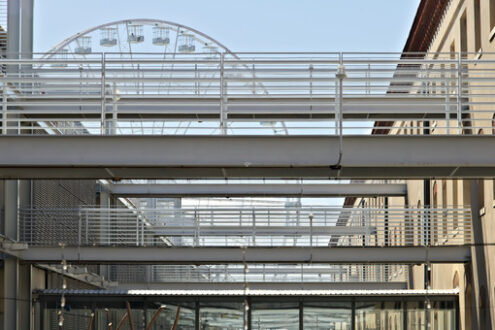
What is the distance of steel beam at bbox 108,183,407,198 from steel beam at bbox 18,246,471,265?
469 inches

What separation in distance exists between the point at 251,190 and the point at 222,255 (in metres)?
13.2

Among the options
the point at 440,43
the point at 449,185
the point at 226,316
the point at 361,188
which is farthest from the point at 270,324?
the point at 361,188

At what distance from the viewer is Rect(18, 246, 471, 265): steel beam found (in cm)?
2801

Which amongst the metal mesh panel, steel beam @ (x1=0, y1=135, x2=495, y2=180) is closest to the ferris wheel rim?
the metal mesh panel

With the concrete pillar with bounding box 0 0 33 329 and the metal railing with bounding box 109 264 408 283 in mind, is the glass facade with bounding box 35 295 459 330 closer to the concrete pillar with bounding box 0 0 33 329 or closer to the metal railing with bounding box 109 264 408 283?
the concrete pillar with bounding box 0 0 33 329

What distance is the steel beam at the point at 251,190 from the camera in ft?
134

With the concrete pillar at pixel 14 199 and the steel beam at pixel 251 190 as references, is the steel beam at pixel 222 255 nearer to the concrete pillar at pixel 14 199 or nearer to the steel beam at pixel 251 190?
the concrete pillar at pixel 14 199

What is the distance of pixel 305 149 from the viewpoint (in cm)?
1753

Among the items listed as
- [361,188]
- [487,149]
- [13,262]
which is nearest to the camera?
[487,149]

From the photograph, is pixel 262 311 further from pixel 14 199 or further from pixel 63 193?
pixel 63 193

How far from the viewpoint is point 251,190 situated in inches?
1642

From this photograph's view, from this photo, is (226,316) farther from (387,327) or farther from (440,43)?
(440,43)

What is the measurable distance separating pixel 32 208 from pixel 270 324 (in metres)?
7.27

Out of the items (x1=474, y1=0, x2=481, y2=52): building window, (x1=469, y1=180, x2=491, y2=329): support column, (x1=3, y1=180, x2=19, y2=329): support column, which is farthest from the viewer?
(x1=3, y1=180, x2=19, y2=329): support column
